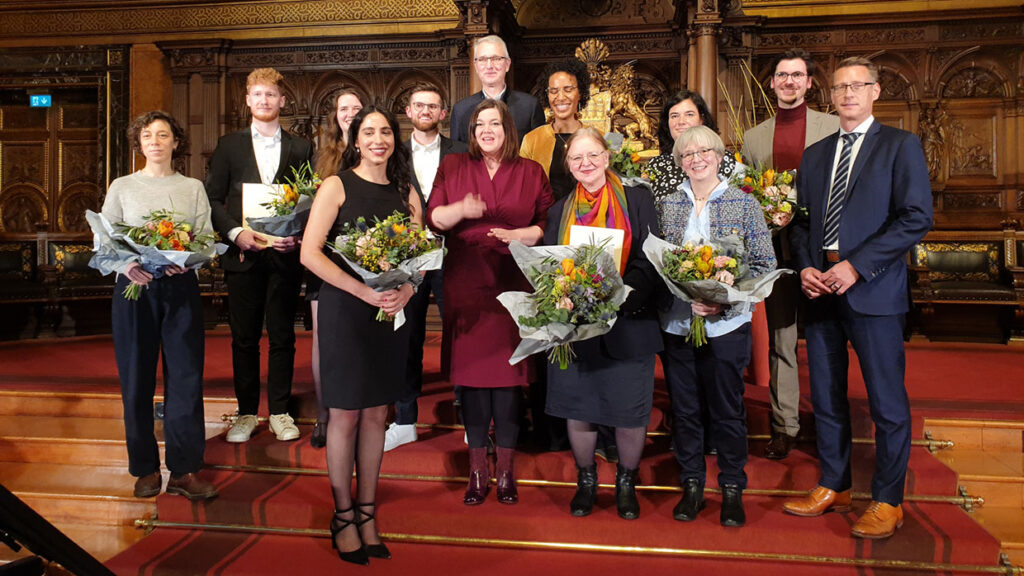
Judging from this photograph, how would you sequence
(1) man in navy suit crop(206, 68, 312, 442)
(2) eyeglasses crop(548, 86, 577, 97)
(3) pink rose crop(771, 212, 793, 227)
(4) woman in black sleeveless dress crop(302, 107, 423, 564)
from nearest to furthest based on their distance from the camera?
(4) woman in black sleeveless dress crop(302, 107, 423, 564) < (3) pink rose crop(771, 212, 793, 227) < (2) eyeglasses crop(548, 86, 577, 97) < (1) man in navy suit crop(206, 68, 312, 442)

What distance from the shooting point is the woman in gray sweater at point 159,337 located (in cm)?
290

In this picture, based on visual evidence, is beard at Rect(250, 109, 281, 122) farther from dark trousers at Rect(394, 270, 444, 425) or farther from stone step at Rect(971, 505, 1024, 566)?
stone step at Rect(971, 505, 1024, 566)

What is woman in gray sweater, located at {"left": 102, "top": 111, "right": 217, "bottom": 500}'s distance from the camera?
114 inches

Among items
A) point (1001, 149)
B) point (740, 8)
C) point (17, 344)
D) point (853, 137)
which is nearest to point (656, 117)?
point (740, 8)

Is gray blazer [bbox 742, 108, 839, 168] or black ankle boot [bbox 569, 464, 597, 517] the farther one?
gray blazer [bbox 742, 108, 839, 168]

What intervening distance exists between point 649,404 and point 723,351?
33 centimetres

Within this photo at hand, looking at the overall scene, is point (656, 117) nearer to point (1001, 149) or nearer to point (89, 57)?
point (1001, 149)

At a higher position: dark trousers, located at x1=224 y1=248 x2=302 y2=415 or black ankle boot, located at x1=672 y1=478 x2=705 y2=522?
dark trousers, located at x1=224 y1=248 x2=302 y2=415

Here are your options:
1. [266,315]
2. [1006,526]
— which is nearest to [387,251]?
[266,315]

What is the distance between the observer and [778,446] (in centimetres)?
309

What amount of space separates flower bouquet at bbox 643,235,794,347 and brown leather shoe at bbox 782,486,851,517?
2.76 feet

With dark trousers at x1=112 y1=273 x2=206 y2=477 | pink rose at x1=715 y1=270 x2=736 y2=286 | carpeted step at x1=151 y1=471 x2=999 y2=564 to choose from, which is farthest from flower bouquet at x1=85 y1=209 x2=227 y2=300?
pink rose at x1=715 y1=270 x2=736 y2=286

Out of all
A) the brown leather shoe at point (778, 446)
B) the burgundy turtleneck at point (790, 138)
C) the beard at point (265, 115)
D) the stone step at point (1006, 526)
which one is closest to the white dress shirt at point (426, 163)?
the beard at point (265, 115)

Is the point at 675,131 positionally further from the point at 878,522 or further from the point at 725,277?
the point at 878,522
